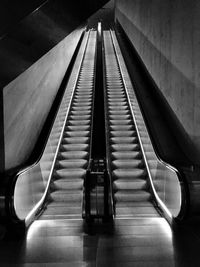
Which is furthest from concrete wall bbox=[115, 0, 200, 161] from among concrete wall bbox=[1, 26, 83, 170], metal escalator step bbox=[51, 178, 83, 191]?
concrete wall bbox=[1, 26, 83, 170]

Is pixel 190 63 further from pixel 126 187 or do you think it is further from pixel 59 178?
pixel 59 178

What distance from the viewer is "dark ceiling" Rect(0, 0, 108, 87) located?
13.7 feet

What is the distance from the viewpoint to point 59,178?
6699mm

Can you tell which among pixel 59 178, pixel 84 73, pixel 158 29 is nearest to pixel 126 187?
pixel 59 178

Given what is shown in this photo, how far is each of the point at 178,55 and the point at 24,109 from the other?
3.23m

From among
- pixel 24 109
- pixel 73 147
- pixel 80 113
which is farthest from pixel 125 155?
pixel 80 113

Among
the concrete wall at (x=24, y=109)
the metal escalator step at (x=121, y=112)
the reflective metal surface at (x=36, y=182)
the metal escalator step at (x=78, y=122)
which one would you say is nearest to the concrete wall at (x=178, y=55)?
the metal escalator step at (x=121, y=112)

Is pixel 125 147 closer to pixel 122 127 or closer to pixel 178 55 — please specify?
pixel 122 127

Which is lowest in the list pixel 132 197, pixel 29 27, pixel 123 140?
pixel 132 197

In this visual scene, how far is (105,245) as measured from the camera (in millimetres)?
3811

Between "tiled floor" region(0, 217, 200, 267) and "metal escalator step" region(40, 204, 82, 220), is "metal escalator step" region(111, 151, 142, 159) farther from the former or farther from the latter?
"tiled floor" region(0, 217, 200, 267)

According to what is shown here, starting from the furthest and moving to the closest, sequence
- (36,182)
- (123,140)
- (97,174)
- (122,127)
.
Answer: (122,127), (123,140), (36,182), (97,174)

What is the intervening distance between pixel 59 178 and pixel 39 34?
3083 mm

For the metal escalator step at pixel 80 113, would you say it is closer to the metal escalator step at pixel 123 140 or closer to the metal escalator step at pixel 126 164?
the metal escalator step at pixel 123 140
